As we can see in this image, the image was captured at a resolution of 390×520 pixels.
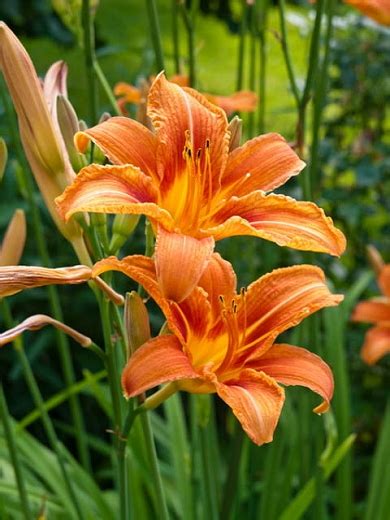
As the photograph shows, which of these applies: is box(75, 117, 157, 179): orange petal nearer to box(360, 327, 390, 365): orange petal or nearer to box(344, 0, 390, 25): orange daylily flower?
box(344, 0, 390, 25): orange daylily flower

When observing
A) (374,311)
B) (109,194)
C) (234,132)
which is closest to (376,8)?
(234,132)

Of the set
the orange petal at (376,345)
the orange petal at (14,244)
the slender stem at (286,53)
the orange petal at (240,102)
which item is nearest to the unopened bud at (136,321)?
the orange petal at (14,244)

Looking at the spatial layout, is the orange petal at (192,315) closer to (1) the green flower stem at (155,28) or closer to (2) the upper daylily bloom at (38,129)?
(2) the upper daylily bloom at (38,129)

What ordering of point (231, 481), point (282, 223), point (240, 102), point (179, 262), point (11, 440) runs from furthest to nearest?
point (240, 102) → point (231, 481) → point (11, 440) → point (282, 223) → point (179, 262)

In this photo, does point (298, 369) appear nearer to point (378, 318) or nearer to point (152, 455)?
point (152, 455)

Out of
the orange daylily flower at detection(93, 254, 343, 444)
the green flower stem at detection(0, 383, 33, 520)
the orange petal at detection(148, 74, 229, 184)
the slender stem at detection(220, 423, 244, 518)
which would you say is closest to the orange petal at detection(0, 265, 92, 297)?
the orange daylily flower at detection(93, 254, 343, 444)

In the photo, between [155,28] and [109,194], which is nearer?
[109,194]
